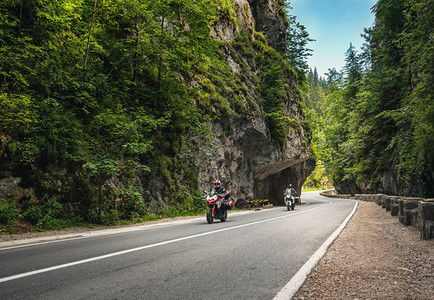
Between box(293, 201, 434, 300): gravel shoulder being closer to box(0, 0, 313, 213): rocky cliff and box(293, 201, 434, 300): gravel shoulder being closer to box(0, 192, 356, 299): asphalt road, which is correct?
box(0, 192, 356, 299): asphalt road

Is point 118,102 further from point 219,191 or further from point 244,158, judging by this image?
point 244,158

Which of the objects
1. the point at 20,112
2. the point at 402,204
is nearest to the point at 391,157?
the point at 402,204

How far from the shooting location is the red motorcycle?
11.1m

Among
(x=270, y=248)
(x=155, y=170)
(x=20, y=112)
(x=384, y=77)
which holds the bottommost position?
(x=270, y=248)

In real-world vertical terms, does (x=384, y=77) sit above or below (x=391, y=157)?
above

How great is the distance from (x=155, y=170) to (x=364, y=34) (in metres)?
50.4

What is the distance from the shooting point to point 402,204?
9711 mm

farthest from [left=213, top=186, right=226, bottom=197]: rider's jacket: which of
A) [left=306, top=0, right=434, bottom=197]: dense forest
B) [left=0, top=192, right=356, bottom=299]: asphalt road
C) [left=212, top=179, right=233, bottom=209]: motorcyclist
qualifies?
[left=306, top=0, right=434, bottom=197]: dense forest

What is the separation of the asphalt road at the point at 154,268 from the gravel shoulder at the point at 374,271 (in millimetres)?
422

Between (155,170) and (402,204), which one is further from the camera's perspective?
(155,170)

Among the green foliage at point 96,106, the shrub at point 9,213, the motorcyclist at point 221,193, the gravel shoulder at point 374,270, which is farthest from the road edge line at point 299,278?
the shrub at point 9,213

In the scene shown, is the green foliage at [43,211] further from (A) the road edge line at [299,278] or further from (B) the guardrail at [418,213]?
(B) the guardrail at [418,213]

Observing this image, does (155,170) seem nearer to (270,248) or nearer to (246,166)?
(270,248)

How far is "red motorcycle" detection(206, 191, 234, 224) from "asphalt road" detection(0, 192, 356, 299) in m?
4.33
